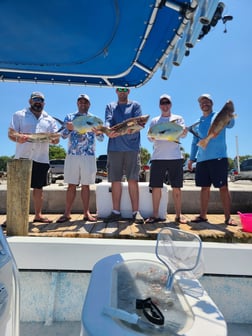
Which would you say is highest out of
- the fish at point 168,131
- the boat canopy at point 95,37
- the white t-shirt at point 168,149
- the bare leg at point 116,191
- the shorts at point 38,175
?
the boat canopy at point 95,37

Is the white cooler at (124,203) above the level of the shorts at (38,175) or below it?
below

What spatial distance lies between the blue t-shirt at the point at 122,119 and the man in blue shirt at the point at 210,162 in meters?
0.83

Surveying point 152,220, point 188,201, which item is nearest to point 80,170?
point 152,220

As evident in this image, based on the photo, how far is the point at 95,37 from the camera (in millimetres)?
1777

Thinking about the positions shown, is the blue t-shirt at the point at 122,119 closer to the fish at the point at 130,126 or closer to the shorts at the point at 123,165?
the shorts at the point at 123,165

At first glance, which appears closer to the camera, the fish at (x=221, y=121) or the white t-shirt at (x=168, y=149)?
the fish at (x=221, y=121)

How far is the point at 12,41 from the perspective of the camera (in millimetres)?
1784

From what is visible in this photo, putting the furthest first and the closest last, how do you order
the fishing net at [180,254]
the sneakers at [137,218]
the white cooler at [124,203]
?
the white cooler at [124,203]
the sneakers at [137,218]
the fishing net at [180,254]

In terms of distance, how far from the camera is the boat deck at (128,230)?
95.9 inches

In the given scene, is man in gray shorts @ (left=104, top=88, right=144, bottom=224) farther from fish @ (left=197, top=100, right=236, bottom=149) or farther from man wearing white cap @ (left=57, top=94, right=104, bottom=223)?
fish @ (left=197, top=100, right=236, bottom=149)

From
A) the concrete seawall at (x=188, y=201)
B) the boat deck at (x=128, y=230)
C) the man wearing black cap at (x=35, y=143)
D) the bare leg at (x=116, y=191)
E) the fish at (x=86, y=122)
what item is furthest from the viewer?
the concrete seawall at (x=188, y=201)

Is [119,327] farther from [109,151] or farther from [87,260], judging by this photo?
[109,151]

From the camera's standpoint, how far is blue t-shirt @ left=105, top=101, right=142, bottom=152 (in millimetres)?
3186

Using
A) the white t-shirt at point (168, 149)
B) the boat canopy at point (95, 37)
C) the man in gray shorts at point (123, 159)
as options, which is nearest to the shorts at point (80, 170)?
the man in gray shorts at point (123, 159)
